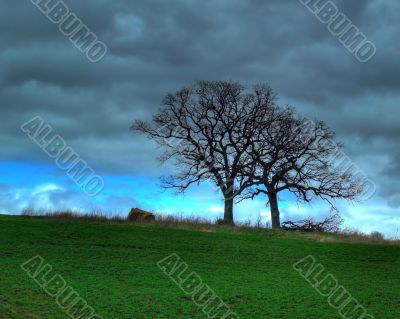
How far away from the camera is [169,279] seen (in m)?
19.9

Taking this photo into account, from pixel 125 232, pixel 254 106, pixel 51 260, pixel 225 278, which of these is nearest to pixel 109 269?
pixel 51 260

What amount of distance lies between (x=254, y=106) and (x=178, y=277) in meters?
25.9

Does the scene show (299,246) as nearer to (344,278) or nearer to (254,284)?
(344,278)
